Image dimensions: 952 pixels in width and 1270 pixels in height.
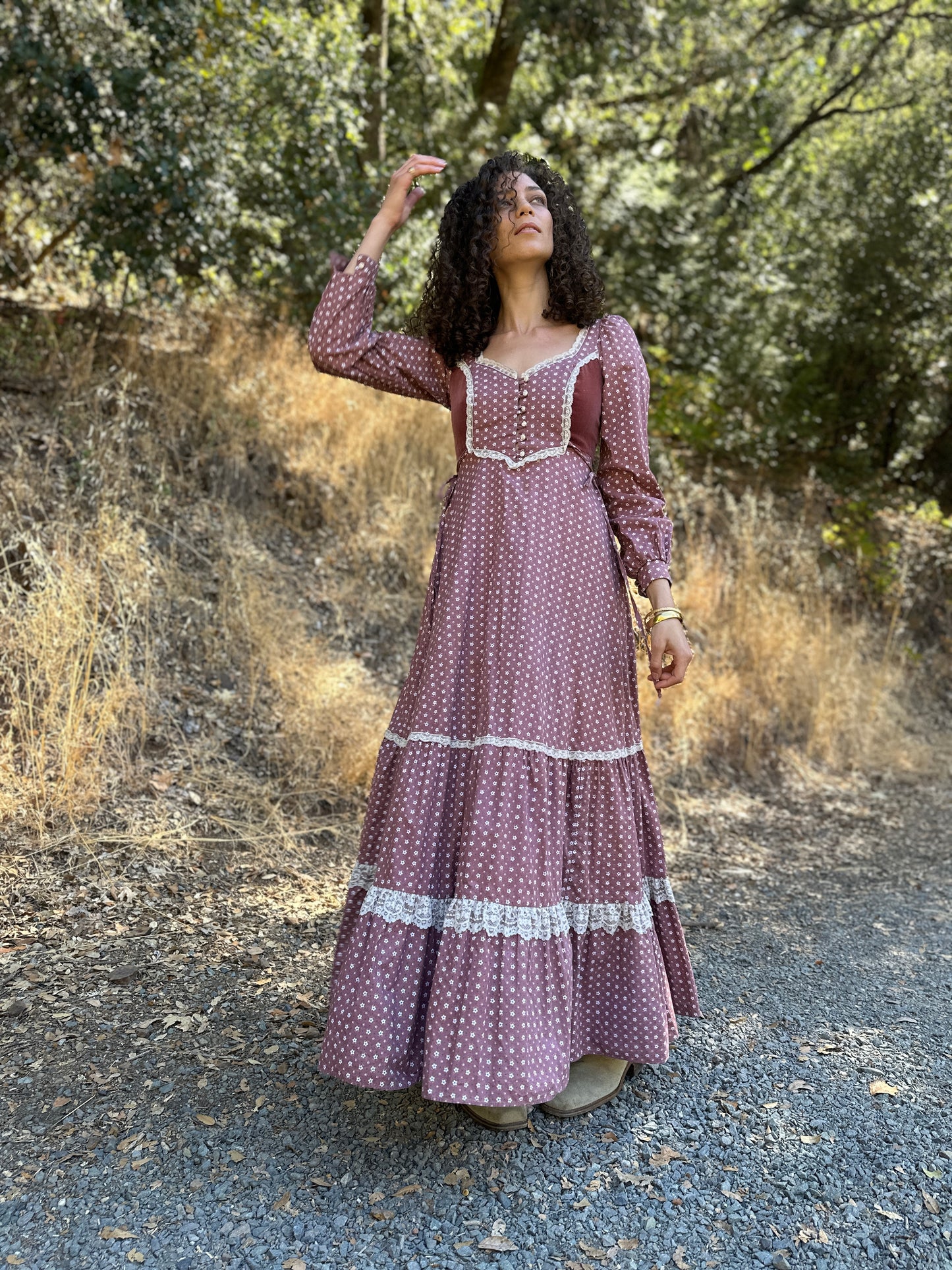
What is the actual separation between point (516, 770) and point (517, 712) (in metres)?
0.11

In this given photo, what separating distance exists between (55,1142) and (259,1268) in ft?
1.82

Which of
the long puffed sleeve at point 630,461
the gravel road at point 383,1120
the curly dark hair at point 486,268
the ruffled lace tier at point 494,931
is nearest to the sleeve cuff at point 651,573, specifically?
the long puffed sleeve at point 630,461

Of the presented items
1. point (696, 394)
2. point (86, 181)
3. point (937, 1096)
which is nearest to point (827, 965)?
point (937, 1096)

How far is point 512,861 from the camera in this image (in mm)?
2045

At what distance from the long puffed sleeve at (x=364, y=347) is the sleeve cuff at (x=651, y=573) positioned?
570 mm

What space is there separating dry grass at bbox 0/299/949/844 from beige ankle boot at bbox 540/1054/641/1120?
5.49 feet

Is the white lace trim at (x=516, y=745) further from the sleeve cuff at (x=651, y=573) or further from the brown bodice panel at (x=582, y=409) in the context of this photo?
the brown bodice panel at (x=582, y=409)

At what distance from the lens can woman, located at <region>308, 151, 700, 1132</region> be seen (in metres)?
2.01

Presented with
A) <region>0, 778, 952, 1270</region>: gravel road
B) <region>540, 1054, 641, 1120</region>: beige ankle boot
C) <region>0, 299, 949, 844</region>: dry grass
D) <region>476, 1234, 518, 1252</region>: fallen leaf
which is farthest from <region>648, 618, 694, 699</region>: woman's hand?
<region>0, 299, 949, 844</region>: dry grass

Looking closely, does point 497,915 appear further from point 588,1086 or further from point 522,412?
point 522,412

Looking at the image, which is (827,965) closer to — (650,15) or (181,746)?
(181,746)

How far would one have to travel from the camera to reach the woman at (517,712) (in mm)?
2014

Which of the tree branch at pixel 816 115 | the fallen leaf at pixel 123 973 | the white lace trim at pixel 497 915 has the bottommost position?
the fallen leaf at pixel 123 973

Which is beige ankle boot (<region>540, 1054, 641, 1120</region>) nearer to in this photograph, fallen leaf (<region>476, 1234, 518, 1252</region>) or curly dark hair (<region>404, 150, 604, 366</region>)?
fallen leaf (<region>476, 1234, 518, 1252</region>)
